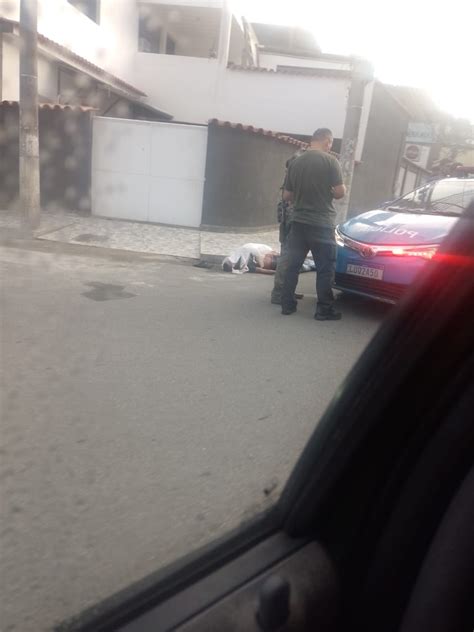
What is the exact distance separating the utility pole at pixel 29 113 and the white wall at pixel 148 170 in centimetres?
210

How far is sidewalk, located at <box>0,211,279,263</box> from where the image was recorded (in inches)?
385

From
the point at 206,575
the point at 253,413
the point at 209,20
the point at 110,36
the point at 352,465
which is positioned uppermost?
the point at 209,20

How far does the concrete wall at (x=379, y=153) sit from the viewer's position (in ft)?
59.8

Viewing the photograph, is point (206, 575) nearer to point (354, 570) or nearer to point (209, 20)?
point (354, 570)

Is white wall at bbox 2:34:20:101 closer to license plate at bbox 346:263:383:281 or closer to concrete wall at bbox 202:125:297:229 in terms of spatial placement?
concrete wall at bbox 202:125:297:229

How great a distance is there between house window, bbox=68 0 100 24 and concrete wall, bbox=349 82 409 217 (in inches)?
335

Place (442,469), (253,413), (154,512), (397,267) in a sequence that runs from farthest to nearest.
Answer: (397,267), (253,413), (154,512), (442,469)

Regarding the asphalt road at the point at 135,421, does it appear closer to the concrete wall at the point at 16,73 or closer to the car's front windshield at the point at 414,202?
the car's front windshield at the point at 414,202

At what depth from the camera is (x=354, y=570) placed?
126 centimetres

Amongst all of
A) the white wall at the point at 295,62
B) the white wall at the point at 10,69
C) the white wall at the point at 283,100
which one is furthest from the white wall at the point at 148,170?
the white wall at the point at 295,62

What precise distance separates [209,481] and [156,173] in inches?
392

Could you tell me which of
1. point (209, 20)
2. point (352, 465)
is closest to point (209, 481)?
point (352, 465)

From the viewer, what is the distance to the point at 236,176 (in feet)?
38.1

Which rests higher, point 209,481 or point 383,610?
point 383,610
